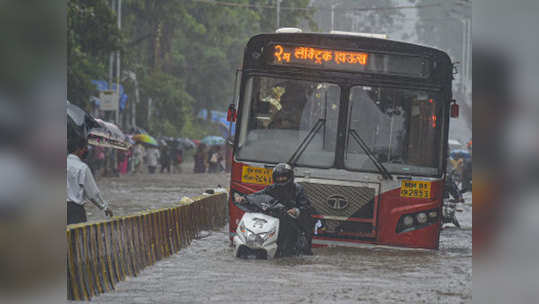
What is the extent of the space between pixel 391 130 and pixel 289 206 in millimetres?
1595

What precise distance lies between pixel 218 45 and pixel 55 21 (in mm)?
49346

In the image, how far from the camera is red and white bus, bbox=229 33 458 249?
9836mm

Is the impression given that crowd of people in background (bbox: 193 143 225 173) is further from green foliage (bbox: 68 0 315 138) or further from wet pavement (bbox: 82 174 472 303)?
wet pavement (bbox: 82 174 472 303)

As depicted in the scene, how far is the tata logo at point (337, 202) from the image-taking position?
388 inches

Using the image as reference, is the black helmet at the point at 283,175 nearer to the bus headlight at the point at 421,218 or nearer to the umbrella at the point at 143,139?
the bus headlight at the point at 421,218

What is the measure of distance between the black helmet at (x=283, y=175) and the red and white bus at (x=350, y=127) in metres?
0.41

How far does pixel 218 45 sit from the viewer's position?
51844mm

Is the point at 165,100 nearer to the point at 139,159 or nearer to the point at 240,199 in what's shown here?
the point at 139,159

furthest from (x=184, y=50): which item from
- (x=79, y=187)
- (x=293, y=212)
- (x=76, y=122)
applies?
(x=79, y=187)

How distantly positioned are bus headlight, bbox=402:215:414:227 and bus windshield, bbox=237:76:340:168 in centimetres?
115

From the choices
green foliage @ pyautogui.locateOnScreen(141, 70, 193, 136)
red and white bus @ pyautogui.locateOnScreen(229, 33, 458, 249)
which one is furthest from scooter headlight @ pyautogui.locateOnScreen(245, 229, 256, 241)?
green foliage @ pyautogui.locateOnScreen(141, 70, 193, 136)

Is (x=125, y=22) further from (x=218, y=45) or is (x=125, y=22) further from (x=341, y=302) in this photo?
(x=341, y=302)

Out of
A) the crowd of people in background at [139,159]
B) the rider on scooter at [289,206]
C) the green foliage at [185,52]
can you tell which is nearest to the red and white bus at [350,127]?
the rider on scooter at [289,206]

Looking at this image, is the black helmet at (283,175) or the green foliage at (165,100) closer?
the black helmet at (283,175)
